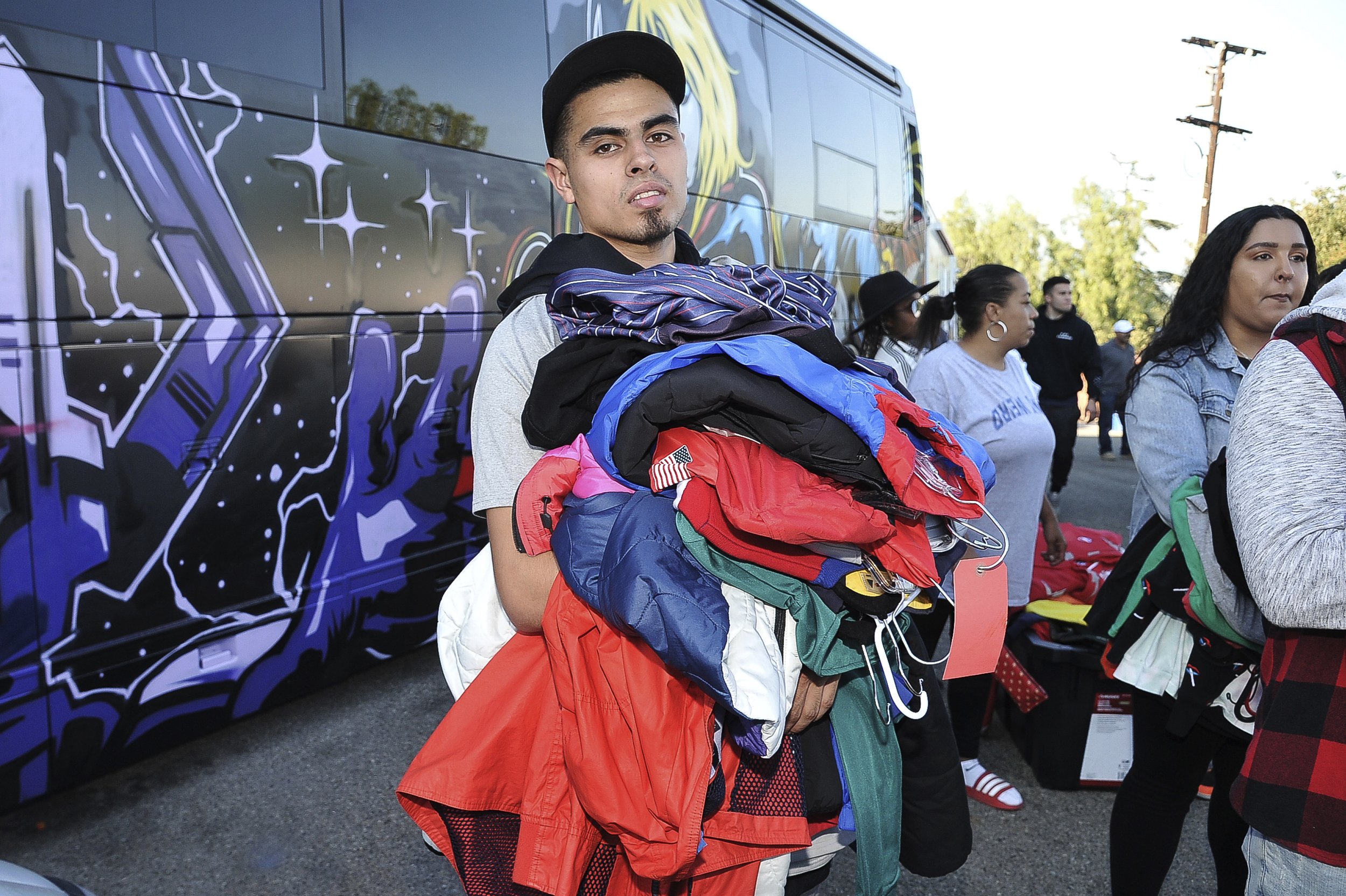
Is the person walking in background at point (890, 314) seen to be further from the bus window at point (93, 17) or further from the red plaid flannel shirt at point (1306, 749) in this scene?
the bus window at point (93, 17)

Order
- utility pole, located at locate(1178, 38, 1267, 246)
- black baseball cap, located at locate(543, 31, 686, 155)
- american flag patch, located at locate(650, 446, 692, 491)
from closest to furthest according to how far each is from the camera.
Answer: american flag patch, located at locate(650, 446, 692, 491) → black baseball cap, located at locate(543, 31, 686, 155) → utility pole, located at locate(1178, 38, 1267, 246)

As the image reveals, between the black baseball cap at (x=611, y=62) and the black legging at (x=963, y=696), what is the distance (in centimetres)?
234

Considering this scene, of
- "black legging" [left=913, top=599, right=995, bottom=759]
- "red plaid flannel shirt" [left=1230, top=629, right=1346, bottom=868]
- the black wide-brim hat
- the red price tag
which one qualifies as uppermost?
the black wide-brim hat

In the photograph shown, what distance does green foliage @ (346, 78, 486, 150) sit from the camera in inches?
156

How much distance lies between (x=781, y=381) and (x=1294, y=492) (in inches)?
36.7

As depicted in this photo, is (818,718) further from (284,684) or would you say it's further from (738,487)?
(284,684)

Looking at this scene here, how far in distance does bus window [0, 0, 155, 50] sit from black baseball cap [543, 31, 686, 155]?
2.12 metres

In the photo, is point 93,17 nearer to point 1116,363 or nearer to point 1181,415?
point 1181,415

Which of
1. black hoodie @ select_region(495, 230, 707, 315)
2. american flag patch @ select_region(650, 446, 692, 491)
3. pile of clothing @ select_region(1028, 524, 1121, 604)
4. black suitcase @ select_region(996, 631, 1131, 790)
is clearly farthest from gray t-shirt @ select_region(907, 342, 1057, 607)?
american flag patch @ select_region(650, 446, 692, 491)

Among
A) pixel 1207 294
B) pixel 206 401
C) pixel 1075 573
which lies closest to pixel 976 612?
pixel 1207 294

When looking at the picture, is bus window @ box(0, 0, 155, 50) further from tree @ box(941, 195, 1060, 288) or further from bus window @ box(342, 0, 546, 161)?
tree @ box(941, 195, 1060, 288)

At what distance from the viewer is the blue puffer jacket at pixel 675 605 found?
47.7 inches

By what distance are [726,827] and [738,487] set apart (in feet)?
1.69

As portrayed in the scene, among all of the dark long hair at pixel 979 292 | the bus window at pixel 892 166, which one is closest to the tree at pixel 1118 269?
the bus window at pixel 892 166
